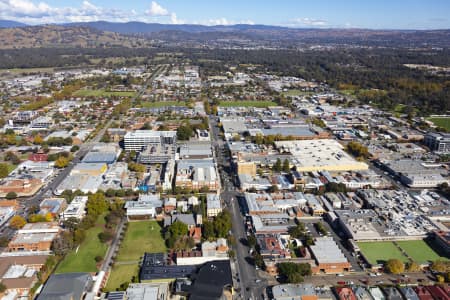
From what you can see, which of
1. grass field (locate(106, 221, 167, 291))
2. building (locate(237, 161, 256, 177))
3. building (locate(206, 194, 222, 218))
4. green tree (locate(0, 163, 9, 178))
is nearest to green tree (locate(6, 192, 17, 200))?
green tree (locate(0, 163, 9, 178))

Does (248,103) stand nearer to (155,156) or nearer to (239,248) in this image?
(155,156)

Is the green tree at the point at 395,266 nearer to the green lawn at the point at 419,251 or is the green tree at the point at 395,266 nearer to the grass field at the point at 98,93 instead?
the green lawn at the point at 419,251

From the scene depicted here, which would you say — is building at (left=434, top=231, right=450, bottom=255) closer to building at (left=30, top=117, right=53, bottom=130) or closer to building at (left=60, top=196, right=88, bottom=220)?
building at (left=60, top=196, right=88, bottom=220)

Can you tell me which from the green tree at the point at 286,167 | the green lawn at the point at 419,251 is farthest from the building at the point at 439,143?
the green lawn at the point at 419,251

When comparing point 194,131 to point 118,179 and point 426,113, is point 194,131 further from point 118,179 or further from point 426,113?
point 426,113

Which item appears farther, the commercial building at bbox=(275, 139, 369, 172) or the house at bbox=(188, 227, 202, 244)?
the commercial building at bbox=(275, 139, 369, 172)
